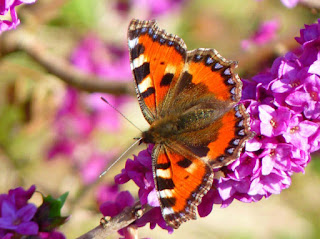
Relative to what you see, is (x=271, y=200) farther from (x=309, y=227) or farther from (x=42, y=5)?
(x=42, y=5)

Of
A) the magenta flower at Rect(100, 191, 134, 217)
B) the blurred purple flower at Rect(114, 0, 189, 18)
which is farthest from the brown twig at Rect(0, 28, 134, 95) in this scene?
the blurred purple flower at Rect(114, 0, 189, 18)

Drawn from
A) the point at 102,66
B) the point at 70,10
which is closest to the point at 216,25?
the point at 70,10

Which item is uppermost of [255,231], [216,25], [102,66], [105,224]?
[216,25]

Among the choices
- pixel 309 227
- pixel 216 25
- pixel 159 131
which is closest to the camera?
pixel 159 131

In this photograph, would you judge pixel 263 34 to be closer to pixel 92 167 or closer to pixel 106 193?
pixel 106 193

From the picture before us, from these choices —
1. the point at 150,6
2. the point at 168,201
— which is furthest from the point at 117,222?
the point at 150,6

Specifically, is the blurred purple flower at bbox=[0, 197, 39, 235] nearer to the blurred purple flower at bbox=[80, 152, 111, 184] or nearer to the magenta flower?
the magenta flower

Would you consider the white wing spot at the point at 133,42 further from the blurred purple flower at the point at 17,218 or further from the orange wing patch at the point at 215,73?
the blurred purple flower at the point at 17,218
